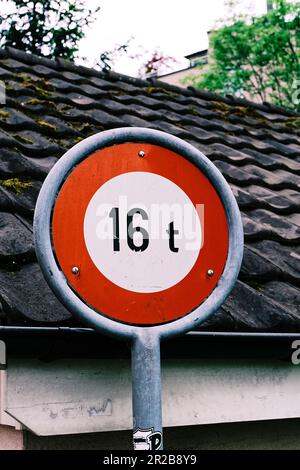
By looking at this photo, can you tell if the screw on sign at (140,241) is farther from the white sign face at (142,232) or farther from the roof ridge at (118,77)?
the roof ridge at (118,77)

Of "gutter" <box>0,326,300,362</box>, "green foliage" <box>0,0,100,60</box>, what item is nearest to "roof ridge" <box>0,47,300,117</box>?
"gutter" <box>0,326,300,362</box>

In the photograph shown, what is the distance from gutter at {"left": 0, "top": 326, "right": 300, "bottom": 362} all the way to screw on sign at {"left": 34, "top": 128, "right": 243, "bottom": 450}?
152 millimetres

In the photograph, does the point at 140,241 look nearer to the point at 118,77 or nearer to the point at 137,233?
the point at 137,233

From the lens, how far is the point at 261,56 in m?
25.5

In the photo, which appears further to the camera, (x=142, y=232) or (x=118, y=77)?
(x=118, y=77)

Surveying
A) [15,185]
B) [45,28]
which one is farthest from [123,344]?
[45,28]

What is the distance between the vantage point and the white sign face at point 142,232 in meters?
1.64

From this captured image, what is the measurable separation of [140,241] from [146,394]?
34 cm

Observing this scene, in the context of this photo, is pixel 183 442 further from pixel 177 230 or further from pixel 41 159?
pixel 41 159

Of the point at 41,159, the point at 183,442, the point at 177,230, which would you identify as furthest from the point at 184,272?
the point at 41,159

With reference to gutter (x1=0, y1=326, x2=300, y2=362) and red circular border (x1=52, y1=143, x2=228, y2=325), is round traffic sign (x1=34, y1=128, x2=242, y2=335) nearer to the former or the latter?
red circular border (x1=52, y1=143, x2=228, y2=325)

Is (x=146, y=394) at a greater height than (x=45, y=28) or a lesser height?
lesser

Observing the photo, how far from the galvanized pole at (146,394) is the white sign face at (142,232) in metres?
0.14

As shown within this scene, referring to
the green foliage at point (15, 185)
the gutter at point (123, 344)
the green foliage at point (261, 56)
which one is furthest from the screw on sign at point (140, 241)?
the green foliage at point (261, 56)
